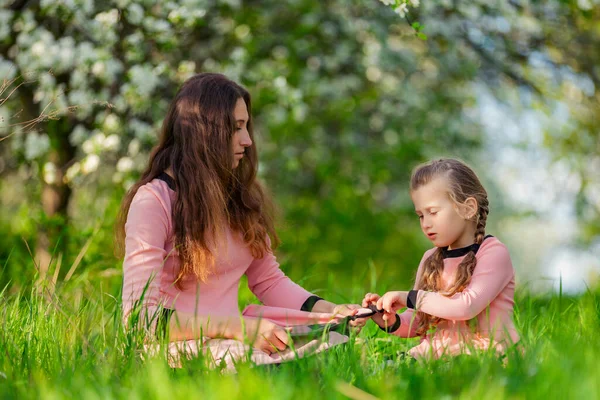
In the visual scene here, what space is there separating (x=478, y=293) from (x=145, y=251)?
109cm

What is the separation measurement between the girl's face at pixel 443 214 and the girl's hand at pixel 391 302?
22 centimetres

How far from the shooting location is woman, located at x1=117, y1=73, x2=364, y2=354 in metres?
2.62

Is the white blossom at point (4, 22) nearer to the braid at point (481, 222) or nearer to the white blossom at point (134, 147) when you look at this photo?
the white blossom at point (134, 147)

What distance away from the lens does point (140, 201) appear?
8.95 ft

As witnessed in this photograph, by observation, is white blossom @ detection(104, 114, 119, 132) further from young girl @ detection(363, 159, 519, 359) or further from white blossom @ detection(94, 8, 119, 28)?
young girl @ detection(363, 159, 519, 359)

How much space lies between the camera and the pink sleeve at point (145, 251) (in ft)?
8.48

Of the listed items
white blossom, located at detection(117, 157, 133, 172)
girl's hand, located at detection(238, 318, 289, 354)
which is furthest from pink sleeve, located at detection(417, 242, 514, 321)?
white blossom, located at detection(117, 157, 133, 172)

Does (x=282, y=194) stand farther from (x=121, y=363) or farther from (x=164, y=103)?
(x=121, y=363)

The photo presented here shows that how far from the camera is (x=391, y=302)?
263cm

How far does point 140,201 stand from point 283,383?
113 cm

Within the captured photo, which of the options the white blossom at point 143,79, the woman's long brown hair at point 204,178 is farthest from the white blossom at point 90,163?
the woman's long brown hair at point 204,178

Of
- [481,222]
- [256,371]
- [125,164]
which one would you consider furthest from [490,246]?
[125,164]

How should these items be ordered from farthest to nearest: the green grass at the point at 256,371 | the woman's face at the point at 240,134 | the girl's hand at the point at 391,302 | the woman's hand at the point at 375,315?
the woman's face at the point at 240,134
the woman's hand at the point at 375,315
the girl's hand at the point at 391,302
the green grass at the point at 256,371

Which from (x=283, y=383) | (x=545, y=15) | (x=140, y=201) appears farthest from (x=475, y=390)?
(x=545, y=15)
